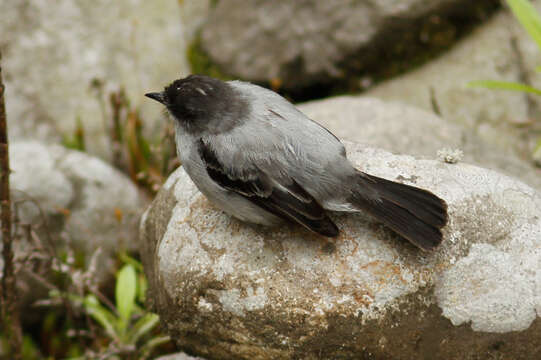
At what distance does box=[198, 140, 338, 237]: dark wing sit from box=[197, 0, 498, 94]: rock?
3.46 metres

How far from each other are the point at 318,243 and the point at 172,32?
4316 millimetres

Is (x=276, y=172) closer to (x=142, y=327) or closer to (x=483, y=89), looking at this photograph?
(x=142, y=327)

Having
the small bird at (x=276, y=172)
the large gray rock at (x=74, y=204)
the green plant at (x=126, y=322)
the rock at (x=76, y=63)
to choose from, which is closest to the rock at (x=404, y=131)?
the small bird at (x=276, y=172)

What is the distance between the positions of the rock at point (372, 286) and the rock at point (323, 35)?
124 inches

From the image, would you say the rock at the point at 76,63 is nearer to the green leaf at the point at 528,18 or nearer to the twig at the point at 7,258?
the twig at the point at 7,258

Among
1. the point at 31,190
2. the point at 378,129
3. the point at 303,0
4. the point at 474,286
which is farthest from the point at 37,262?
the point at 303,0

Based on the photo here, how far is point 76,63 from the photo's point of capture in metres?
6.64

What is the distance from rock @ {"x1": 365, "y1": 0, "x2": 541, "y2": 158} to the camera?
6.21 meters

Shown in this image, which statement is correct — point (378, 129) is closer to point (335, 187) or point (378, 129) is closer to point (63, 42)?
point (335, 187)

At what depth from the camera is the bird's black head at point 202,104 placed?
3.50 m

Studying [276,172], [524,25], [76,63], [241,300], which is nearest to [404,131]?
[524,25]

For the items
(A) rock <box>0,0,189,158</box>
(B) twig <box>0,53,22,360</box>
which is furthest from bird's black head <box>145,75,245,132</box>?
(A) rock <box>0,0,189,158</box>

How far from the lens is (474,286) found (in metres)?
3.31

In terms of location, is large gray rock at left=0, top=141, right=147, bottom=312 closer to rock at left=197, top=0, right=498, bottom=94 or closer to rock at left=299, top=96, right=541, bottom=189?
rock at left=299, top=96, right=541, bottom=189
